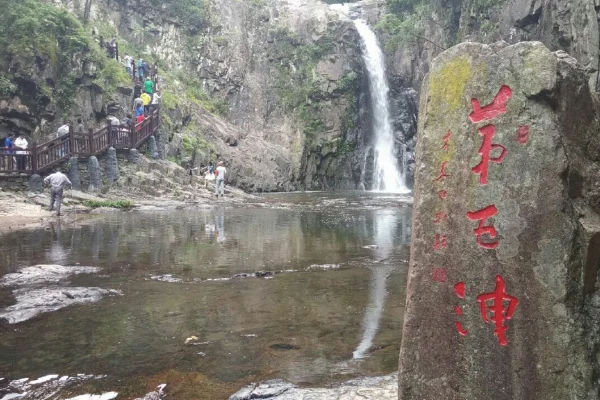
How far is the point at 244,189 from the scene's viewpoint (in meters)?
26.6

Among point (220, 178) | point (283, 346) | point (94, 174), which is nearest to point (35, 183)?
point (94, 174)

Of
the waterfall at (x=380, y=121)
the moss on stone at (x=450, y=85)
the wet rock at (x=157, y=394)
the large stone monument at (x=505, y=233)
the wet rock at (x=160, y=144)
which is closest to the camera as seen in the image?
the large stone monument at (x=505, y=233)

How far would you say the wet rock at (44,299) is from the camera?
4981 mm

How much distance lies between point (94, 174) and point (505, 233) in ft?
57.0

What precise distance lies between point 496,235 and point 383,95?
31.6 meters

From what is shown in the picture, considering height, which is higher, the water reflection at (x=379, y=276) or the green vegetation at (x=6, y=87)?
the green vegetation at (x=6, y=87)

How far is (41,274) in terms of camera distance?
6633 mm

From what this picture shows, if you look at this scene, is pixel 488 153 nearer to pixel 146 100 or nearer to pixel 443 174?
pixel 443 174

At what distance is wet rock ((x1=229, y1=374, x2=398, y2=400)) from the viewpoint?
3182 mm

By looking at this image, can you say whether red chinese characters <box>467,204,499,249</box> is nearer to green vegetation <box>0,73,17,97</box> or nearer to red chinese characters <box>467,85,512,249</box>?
red chinese characters <box>467,85,512,249</box>

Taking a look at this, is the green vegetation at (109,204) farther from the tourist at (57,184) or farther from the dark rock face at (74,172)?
the tourist at (57,184)

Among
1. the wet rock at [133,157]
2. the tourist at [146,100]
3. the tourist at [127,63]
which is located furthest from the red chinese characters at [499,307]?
the tourist at [127,63]

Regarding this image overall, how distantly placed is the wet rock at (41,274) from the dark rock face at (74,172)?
10.8 metres

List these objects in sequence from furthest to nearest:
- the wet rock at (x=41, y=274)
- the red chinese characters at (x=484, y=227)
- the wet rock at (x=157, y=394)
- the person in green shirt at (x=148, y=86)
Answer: the person in green shirt at (x=148, y=86) → the wet rock at (x=41, y=274) → the wet rock at (x=157, y=394) → the red chinese characters at (x=484, y=227)
